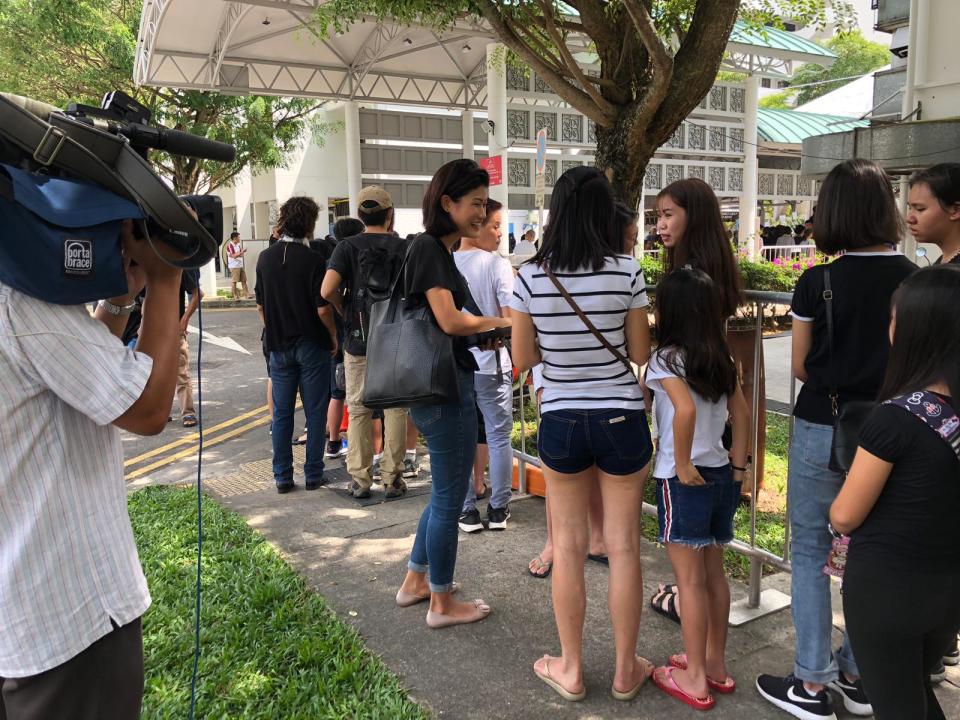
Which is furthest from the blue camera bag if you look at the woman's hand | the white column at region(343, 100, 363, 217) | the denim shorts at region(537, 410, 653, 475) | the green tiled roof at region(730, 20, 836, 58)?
the green tiled roof at region(730, 20, 836, 58)

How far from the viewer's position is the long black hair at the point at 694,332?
2.59 m

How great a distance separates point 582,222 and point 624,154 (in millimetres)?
2722

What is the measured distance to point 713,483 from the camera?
269 cm

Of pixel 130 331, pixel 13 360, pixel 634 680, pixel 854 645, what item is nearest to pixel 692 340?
pixel 854 645

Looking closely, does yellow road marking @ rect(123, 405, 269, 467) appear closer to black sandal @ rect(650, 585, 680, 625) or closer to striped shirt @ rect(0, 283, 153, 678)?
black sandal @ rect(650, 585, 680, 625)

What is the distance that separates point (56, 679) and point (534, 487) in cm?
389

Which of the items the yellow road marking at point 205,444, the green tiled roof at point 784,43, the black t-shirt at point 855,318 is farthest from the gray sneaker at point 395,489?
the green tiled roof at point 784,43

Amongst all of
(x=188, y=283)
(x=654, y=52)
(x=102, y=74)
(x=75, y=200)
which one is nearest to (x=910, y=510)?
(x=188, y=283)

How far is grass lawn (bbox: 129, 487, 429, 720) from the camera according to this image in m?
2.86

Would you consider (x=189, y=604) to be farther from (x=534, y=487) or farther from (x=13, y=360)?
(x=13, y=360)

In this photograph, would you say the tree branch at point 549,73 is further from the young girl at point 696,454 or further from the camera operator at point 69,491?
the camera operator at point 69,491

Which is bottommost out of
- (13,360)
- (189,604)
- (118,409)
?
(189,604)

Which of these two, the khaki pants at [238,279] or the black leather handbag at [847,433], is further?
the khaki pants at [238,279]

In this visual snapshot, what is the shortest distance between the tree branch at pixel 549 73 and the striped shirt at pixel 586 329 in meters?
2.92
